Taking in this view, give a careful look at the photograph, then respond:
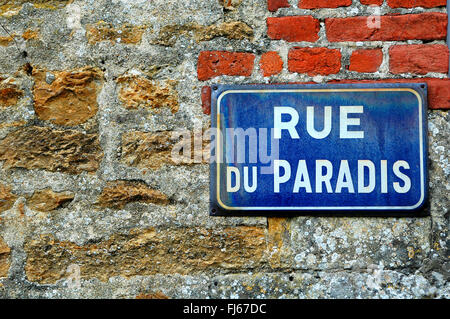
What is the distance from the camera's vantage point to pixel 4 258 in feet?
5.10

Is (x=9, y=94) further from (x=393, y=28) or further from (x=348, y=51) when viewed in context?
(x=393, y=28)

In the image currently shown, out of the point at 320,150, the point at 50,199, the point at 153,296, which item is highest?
the point at 320,150

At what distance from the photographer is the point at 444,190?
1478mm

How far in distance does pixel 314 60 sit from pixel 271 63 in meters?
0.14

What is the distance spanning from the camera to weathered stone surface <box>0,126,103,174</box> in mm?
1569

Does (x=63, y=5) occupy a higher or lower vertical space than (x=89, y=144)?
higher

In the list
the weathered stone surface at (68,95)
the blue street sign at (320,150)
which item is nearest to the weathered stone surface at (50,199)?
the weathered stone surface at (68,95)

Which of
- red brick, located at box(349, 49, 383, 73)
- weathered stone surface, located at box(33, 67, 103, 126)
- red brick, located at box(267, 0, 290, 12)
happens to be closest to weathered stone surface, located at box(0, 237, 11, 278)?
weathered stone surface, located at box(33, 67, 103, 126)

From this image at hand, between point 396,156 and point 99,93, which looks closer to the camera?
point 396,156

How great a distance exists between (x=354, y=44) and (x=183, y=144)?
63 cm

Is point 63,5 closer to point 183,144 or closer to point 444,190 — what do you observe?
point 183,144

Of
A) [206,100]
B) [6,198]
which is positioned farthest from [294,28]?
[6,198]

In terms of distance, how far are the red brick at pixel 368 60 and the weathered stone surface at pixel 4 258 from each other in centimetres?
125
